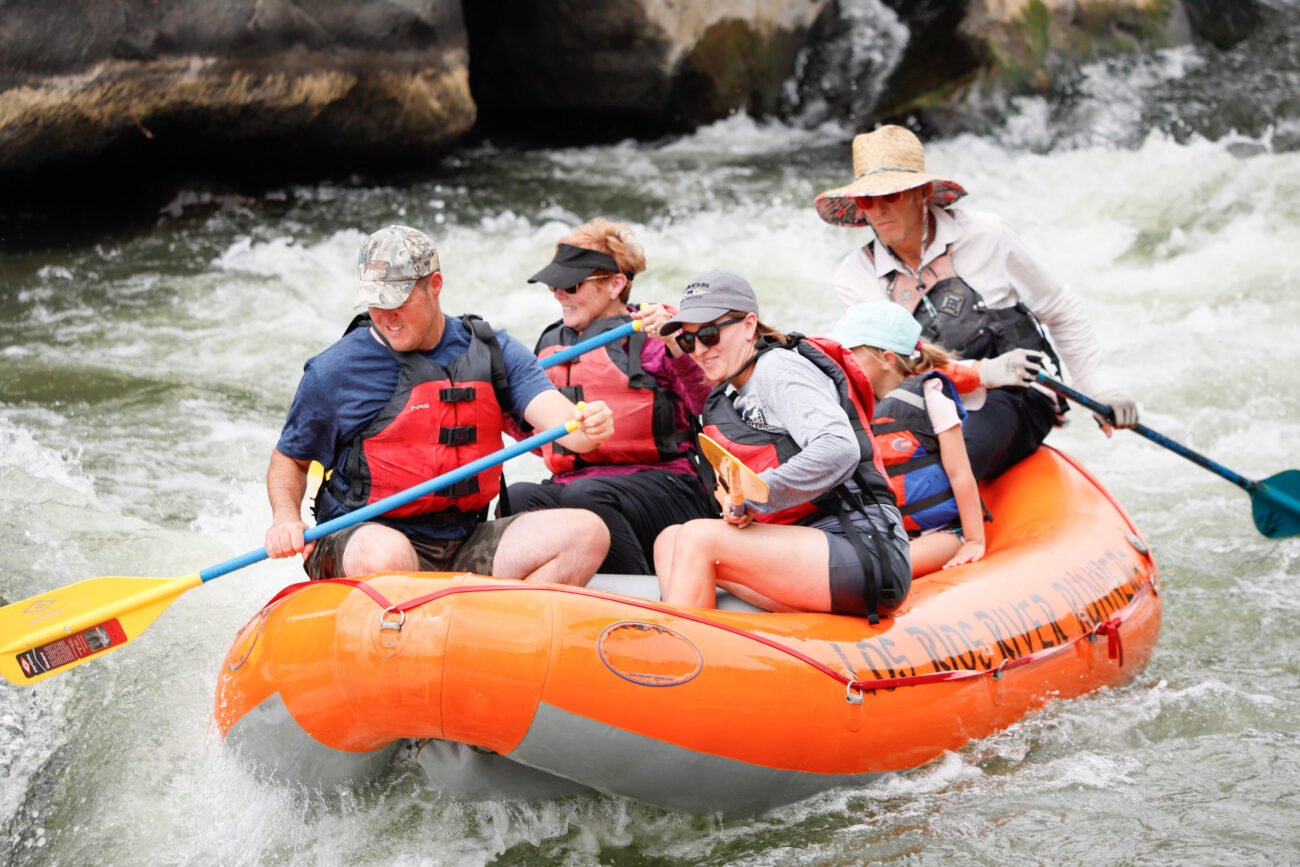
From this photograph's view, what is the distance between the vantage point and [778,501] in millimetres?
2648

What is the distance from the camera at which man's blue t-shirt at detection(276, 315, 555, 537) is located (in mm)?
2781

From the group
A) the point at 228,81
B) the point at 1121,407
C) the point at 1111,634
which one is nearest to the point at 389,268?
the point at 1111,634

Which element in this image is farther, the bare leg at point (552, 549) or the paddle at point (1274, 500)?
the paddle at point (1274, 500)

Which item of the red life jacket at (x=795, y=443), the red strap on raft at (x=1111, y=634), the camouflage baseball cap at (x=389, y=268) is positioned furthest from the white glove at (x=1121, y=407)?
the camouflage baseball cap at (x=389, y=268)

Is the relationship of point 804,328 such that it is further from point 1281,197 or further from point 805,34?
point 805,34

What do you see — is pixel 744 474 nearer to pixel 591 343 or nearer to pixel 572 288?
pixel 591 343

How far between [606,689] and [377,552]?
65 centimetres

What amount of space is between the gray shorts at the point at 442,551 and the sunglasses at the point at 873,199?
1517 millimetres

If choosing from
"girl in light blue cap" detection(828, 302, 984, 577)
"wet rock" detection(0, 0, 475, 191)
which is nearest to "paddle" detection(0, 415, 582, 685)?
"girl in light blue cap" detection(828, 302, 984, 577)

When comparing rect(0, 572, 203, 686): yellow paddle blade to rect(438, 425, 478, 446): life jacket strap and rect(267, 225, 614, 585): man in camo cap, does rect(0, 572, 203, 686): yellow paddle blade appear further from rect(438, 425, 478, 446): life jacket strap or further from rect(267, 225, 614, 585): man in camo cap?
rect(438, 425, 478, 446): life jacket strap

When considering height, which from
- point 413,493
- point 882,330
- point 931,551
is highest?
point 882,330

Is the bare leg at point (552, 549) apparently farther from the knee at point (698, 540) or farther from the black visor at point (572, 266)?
the black visor at point (572, 266)

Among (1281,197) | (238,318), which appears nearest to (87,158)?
(238,318)

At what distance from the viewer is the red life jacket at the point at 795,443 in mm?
2723
